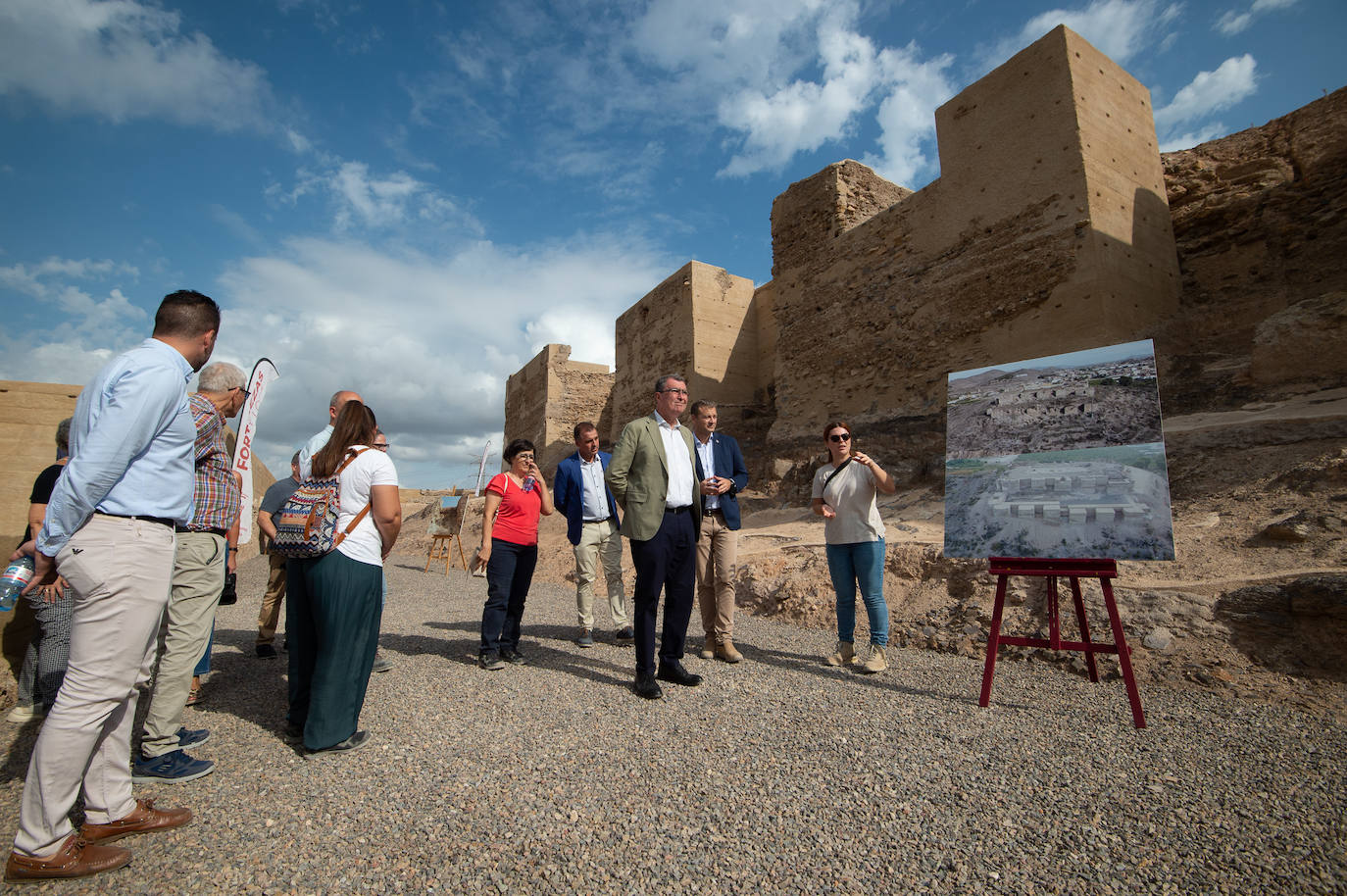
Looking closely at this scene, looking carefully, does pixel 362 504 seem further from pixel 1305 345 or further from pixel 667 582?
pixel 1305 345

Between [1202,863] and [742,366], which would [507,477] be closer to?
[1202,863]

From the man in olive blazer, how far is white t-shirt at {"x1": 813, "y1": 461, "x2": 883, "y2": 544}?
97 centimetres

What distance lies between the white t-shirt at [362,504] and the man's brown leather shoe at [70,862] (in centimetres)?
119

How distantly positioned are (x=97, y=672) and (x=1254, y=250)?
1100 cm


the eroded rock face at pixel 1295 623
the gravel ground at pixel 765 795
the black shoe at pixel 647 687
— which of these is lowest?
the gravel ground at pixel 765 795

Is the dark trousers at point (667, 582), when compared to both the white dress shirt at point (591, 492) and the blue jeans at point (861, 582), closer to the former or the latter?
the blue jeans at point (861, 582)

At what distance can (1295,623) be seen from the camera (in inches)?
137

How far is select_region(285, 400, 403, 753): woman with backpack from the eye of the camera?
9.16 ft

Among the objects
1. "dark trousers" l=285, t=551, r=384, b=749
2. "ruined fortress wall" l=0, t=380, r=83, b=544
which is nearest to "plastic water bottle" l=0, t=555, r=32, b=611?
"dark trousers" l=285, t=551, r=384, b=749

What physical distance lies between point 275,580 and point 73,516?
3.01 metres

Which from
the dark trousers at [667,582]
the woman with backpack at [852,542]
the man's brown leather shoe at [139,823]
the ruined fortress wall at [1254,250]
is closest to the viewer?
the man's brown leather shoe at [139,823]

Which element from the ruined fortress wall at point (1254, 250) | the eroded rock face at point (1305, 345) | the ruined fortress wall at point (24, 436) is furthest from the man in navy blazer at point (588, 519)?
the eroded rock face at point (1305, 345)

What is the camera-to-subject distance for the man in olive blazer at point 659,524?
3.75m

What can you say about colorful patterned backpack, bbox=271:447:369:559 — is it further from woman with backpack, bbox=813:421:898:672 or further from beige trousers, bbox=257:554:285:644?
woman with backpack, bbox=813:421:898:672
